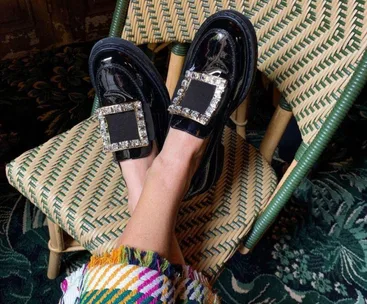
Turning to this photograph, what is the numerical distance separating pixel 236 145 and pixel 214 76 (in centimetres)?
19

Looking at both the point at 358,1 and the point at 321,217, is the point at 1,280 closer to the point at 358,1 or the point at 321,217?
the point at 321,217

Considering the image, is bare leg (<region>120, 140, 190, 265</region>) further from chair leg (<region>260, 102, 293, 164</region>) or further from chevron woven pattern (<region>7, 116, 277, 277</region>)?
chair leg (<region>260, 102, 293, 164</region>)

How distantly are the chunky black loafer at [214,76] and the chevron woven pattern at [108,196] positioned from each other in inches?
2.9

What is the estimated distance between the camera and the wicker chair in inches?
25.9

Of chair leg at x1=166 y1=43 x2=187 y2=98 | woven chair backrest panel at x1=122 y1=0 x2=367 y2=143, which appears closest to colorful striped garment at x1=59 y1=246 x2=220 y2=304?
woven chair backrest panel at x1=122 y1=0 x2=367 y2=143

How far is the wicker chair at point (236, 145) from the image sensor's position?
0.66 meters

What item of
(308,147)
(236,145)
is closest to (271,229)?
(236,145)

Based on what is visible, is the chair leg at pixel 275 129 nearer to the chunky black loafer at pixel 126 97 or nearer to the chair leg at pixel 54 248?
the chunky black loafer at pixel 126 97

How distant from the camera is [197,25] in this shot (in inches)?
30.5

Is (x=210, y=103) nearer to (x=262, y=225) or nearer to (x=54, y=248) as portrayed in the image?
(x=262, y=225)

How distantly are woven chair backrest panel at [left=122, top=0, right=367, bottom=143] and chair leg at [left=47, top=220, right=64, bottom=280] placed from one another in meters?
0.44

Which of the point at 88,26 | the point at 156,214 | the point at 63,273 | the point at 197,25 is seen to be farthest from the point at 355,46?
the point at 88,26

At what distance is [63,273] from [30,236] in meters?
0.13

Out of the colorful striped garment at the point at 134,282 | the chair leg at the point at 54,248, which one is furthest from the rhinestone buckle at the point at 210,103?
the chair leg at the point at 54,248
